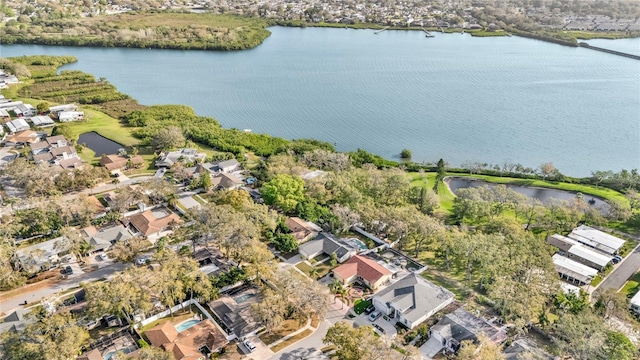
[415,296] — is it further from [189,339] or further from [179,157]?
[179,157]

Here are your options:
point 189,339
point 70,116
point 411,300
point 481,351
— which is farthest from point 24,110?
point 481,351

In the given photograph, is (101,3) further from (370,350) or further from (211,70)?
(370,350)

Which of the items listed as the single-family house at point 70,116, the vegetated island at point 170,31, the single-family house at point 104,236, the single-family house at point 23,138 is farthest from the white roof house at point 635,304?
the vegetated island at point 170,31

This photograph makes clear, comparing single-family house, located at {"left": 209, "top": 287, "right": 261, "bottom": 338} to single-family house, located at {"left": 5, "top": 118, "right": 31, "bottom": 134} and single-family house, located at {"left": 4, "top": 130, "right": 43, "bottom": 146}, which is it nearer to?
single-family house, located at {"left": 4, "top": 130, "right": 43, "bottom": 146}

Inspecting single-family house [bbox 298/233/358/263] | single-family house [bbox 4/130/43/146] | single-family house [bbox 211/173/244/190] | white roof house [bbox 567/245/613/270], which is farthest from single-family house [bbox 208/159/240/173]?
white roof house [bbox 567/245/613/270]

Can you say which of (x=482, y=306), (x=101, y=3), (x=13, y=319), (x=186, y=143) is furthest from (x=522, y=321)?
(x=101, y=3)

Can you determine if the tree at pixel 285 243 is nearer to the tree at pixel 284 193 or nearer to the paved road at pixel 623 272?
the tree at pixel 284 193
